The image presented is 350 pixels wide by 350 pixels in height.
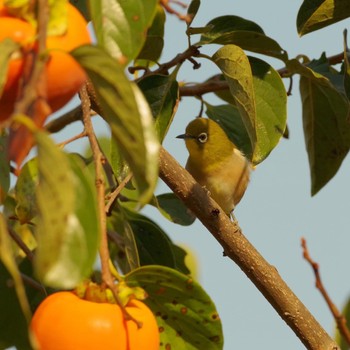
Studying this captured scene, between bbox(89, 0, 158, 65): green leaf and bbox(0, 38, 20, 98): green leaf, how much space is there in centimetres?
24

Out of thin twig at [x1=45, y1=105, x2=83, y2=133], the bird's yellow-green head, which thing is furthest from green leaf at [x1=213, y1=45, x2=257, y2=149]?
the bird's yellow-green head

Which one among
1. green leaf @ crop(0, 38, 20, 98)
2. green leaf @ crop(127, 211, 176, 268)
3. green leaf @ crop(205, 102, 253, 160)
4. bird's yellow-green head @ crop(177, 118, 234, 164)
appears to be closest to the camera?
green leaf @ crop(0, 38, 20, 98)

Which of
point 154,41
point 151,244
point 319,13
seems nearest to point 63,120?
point 154,41

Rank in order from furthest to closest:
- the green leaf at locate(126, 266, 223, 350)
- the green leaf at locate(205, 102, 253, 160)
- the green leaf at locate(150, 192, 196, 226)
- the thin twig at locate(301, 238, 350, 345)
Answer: the green leaf at locate(150, 192, 196, 226) → the green leaf at locate(205, 102, 253, 160) → the green leaf at locate(126, 266, 223, 350) → the thin twig at locate(301, 238, 350, 345)

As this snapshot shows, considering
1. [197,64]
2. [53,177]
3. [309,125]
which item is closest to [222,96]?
[309,125]

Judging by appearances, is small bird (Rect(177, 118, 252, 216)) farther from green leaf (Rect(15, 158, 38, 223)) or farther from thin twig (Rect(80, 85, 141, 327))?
thin twig (Rect(80, 85, 141, 327))

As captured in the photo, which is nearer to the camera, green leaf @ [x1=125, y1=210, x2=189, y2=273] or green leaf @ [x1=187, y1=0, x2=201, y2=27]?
green leaf @ [x1=187, y1=0, x2=201, y2=27]

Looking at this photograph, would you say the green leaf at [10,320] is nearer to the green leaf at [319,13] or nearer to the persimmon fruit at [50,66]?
the green leaf at [319,13]

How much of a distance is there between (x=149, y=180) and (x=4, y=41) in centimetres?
27

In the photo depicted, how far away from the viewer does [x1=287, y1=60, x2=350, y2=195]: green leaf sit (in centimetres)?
305

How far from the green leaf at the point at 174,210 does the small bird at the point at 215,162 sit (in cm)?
174

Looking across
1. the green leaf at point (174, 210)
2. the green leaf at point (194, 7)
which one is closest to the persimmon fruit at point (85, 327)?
the green leaf at point (194, 7)

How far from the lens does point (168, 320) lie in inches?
78.7

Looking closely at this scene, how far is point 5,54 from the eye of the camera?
4.21 feet
